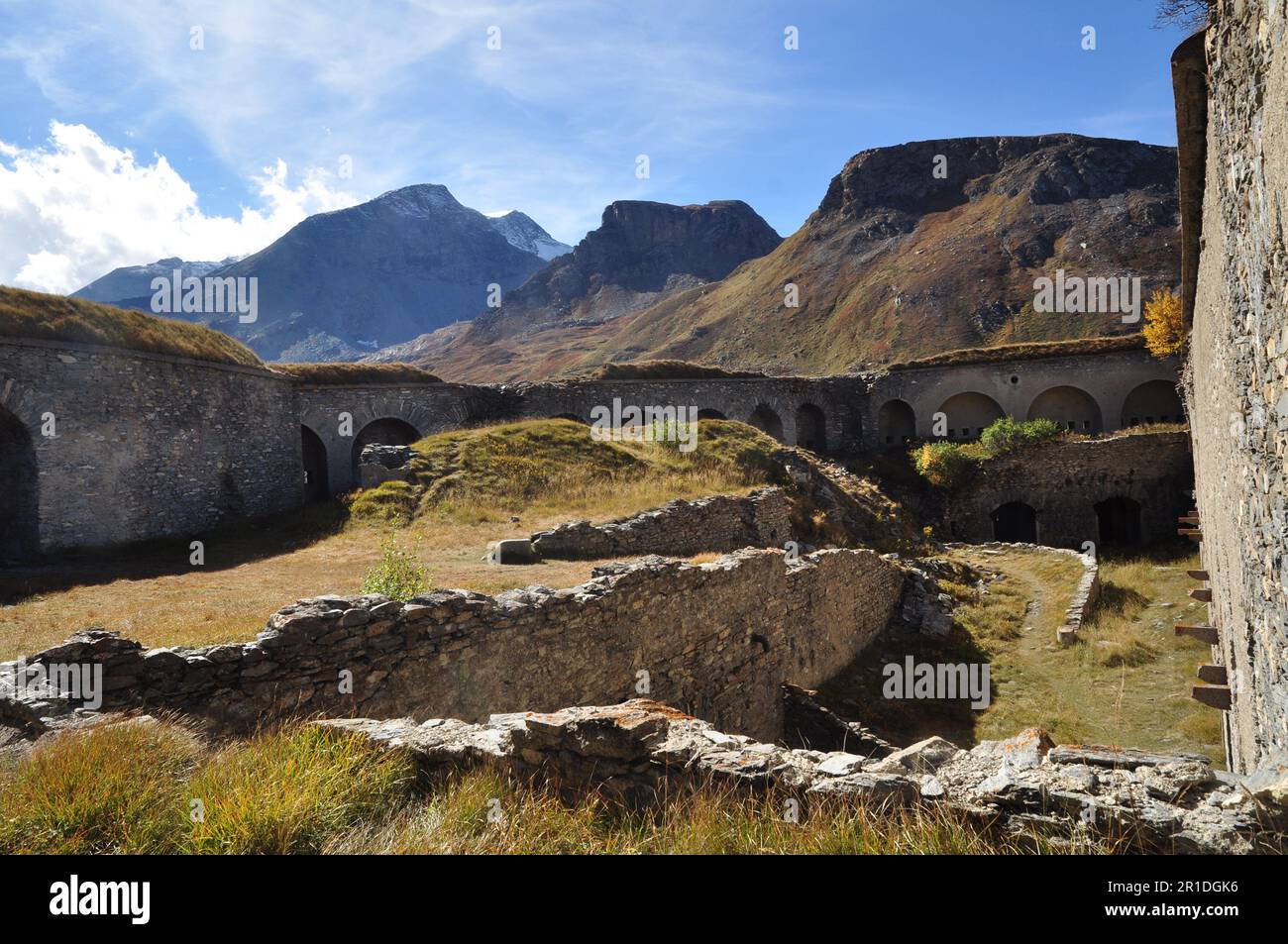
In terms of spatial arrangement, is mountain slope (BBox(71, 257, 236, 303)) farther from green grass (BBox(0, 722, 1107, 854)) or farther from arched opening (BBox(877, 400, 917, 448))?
green grass (BBox(0, 722, 1107, 854))

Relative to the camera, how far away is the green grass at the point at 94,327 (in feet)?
46.4

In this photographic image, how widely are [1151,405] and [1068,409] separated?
3272mm

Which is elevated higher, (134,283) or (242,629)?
(134,283)

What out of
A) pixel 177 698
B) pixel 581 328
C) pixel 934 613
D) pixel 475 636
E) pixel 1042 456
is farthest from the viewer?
pixel 581 328

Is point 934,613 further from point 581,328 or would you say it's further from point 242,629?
point 581,328

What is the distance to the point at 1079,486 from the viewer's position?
26.1 meters

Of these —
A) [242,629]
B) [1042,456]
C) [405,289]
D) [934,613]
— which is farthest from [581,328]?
[242,629]

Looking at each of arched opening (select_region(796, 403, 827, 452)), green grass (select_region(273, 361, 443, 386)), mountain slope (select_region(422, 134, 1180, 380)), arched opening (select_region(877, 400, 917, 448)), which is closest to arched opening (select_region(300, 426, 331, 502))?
green grass (select_region(273, 361, 443, 386))

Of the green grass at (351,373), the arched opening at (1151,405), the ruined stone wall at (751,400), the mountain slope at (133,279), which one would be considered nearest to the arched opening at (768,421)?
the ruined stone wall at (751,400)

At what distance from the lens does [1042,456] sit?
86.4ft

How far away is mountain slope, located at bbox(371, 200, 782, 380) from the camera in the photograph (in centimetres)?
12438

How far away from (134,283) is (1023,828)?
225 m
